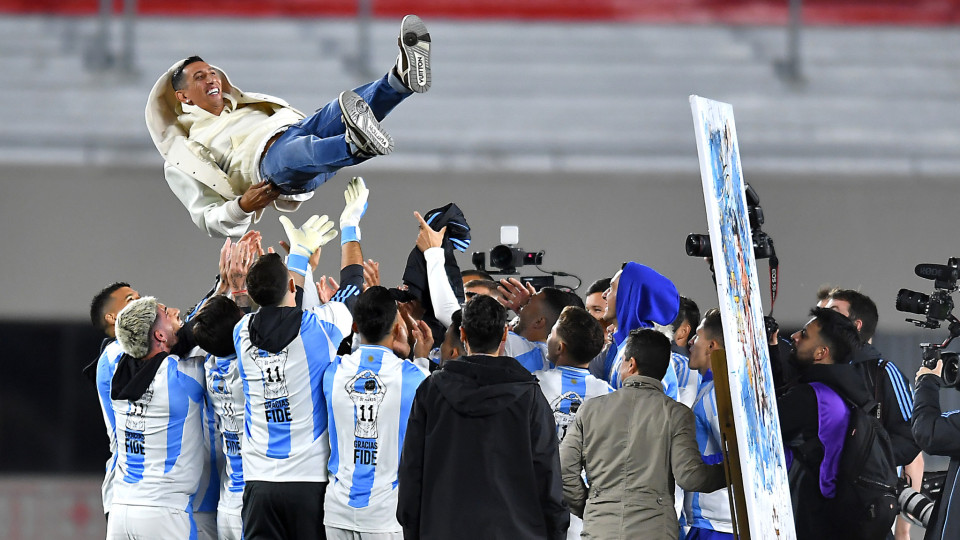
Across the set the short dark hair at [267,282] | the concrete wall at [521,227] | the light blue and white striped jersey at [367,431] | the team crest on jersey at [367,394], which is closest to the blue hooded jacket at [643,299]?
the light blue and white striped jersey at [367,431]

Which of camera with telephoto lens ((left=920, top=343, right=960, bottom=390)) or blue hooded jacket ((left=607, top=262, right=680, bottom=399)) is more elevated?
blue hooded jacket ((left=607, top=262, right=680, bottom=399))

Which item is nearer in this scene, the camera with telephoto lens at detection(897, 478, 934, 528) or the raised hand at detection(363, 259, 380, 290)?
the camera with telephoto lens at detection(897, 478, 934, 528)

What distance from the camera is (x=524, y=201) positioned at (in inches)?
287

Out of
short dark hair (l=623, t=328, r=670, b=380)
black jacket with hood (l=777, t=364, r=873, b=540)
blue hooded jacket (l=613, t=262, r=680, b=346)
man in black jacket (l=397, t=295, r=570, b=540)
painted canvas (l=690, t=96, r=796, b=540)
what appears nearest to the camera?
painted canvas (l=690, t=96, r=796, b=540)

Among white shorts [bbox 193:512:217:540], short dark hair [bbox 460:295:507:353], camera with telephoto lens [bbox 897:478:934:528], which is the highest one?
short dark hair [bbox 460:295:507:353]

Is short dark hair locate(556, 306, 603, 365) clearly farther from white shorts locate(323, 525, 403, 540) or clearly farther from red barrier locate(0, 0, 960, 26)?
red barrier locate(0, 0, 960, 26)

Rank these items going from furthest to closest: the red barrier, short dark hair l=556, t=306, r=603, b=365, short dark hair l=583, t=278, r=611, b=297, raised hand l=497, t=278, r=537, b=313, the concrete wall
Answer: the red barrier → the concrete wall → short dark hair l=583, t=278, r=611, b=297 → raised hand l=497, t=278, r=537, b=313 → short dark hair l=556, t=306, r=603, b=365

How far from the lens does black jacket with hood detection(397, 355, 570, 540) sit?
2.45 metres

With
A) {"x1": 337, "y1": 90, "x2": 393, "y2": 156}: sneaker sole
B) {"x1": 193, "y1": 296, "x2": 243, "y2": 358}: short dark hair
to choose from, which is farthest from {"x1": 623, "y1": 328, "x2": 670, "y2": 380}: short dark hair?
{"x1": 193, "y1": 296, "x2": 243, "y2": 358}: short dark hair

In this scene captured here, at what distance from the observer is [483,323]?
2492 millimetres

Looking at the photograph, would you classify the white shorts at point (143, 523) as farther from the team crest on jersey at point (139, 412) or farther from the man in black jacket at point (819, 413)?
the man in black jacket at point (819, 413)

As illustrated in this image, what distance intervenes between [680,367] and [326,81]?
5628 mm

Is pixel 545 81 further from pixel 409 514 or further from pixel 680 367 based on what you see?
pixel 409 514

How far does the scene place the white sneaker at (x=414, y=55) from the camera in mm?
3195
